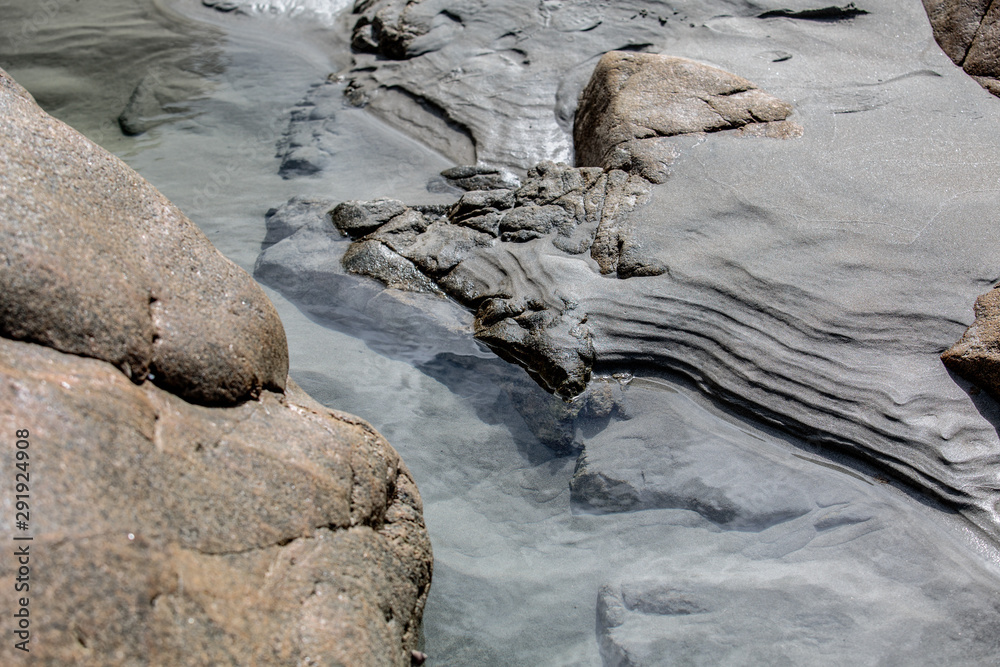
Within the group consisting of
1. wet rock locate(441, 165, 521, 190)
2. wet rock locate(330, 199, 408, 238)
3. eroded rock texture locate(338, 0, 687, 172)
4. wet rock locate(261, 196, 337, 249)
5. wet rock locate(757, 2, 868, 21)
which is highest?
wet rock locate(757, 2, 868, 21)

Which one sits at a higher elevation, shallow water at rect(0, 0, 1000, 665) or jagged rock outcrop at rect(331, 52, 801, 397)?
jagged rock outcrop at rect(331, 52, 801, 397)

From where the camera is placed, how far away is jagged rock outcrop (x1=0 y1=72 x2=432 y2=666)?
1.55m

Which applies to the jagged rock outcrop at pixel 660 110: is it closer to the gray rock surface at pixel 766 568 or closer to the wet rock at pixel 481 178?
the wet rock at pixel 481 178

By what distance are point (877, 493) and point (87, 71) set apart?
21.5 feet

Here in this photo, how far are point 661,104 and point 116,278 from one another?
3386 mm

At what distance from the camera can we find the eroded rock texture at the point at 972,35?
15.4 ft

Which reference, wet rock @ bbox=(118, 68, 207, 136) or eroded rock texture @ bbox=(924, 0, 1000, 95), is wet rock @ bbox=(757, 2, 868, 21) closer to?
eroded rock texture @ bbox=(924, 0, 1000, 95)

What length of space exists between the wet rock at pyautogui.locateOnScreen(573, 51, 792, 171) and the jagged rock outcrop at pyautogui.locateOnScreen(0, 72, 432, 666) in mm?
2638

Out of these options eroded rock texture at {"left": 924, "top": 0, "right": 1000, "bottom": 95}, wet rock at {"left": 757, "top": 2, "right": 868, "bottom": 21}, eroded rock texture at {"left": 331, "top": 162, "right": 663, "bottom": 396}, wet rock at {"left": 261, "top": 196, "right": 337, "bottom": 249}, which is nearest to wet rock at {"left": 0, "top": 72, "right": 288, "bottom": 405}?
eroded rock texture at {"left": 331, "top": 162, "right": 663, "bottom": 396}

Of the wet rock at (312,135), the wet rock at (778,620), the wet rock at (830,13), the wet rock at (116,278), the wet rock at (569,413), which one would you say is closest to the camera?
the wet rock at (116,278)

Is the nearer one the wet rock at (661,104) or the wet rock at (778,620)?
the wet rock at (778,620)

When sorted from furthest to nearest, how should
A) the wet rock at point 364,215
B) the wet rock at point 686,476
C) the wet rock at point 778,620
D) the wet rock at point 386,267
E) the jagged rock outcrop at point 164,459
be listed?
the wet rock at point 364,215
the wet rock at point 386,267
the wet rock at point 686,476
the wet rock at point 778,620
the jagged rock outcrop at point 164,459

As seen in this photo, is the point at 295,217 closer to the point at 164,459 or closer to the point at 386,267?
the point at 386,267

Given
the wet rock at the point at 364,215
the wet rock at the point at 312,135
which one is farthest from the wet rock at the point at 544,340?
the wet rock at the point at 312,135
